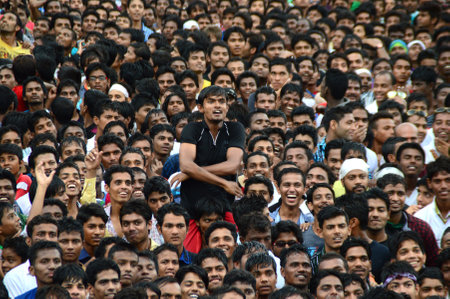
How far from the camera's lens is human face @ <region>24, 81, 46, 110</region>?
38.0 ft

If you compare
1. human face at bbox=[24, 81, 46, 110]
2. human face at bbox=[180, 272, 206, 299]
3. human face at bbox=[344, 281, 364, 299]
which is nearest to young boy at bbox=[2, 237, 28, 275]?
human face at bbox=[180, 272, 206, 299]

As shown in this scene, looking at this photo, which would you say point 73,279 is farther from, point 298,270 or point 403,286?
point 403,286

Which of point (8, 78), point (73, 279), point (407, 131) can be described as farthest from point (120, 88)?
point (73, 279)

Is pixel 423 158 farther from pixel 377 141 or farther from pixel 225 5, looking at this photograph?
pixel 225 5

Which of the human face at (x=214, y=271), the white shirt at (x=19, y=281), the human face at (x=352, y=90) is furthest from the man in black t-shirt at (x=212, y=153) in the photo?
the human face at (x=352, y=90)

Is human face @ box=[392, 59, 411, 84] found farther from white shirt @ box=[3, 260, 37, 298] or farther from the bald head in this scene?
white shirt @ box=[3, 260, 37, 298]

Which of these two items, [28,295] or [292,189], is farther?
[292,189]

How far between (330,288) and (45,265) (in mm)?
2288

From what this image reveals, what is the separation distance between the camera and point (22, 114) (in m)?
11.0

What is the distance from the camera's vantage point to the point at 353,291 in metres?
7.80

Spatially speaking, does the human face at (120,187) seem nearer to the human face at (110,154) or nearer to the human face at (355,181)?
the human face at (110,154)

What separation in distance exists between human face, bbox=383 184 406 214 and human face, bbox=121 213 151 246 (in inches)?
95.2

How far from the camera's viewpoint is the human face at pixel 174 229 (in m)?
8.59

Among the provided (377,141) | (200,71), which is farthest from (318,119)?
(200,71)
